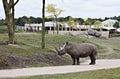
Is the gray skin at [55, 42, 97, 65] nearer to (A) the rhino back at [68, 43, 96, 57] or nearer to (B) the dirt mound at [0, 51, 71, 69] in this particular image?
(A) the rhino back at [68, 43, 96, 57]

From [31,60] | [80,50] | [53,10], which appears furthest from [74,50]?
[53,10]

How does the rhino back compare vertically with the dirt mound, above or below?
above

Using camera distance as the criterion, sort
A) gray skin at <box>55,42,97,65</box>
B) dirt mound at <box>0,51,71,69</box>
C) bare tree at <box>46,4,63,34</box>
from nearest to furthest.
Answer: dirt mound at <box>0,51,71,69</box> < gray skin at <box>55,42,97,65</box> < bare tree at <box>46,4,63,34</box>

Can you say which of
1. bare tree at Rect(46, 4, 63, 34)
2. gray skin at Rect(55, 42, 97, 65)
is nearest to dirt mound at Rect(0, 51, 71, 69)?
gray skin at Rect(55, 42, 97, 65)

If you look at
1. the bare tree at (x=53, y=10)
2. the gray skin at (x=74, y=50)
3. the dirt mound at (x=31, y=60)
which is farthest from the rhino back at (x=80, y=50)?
the bare tree at (x=53, y=10)

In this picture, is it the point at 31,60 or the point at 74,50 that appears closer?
the point at 31,60

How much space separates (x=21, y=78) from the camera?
14.5 meters

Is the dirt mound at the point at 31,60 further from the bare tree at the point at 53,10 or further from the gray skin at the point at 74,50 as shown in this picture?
the bare tree at the point at 53,10

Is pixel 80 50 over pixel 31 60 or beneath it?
over

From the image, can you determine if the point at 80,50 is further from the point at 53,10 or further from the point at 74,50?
the point at 53,10

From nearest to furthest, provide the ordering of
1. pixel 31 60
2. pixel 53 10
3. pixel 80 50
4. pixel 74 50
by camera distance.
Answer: pixel 31 60 < pixel 74 50 < pixel 80 50 < pixel 53 10

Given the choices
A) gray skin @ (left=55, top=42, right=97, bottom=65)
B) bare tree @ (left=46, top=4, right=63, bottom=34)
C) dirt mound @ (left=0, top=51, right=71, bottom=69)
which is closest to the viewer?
dirt mound @ (left=0, top=51, right=71, bottom=69)

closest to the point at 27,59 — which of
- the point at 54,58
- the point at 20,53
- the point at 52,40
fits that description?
the point at 20,53

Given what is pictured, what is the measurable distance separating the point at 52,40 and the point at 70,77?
29.7 meters
